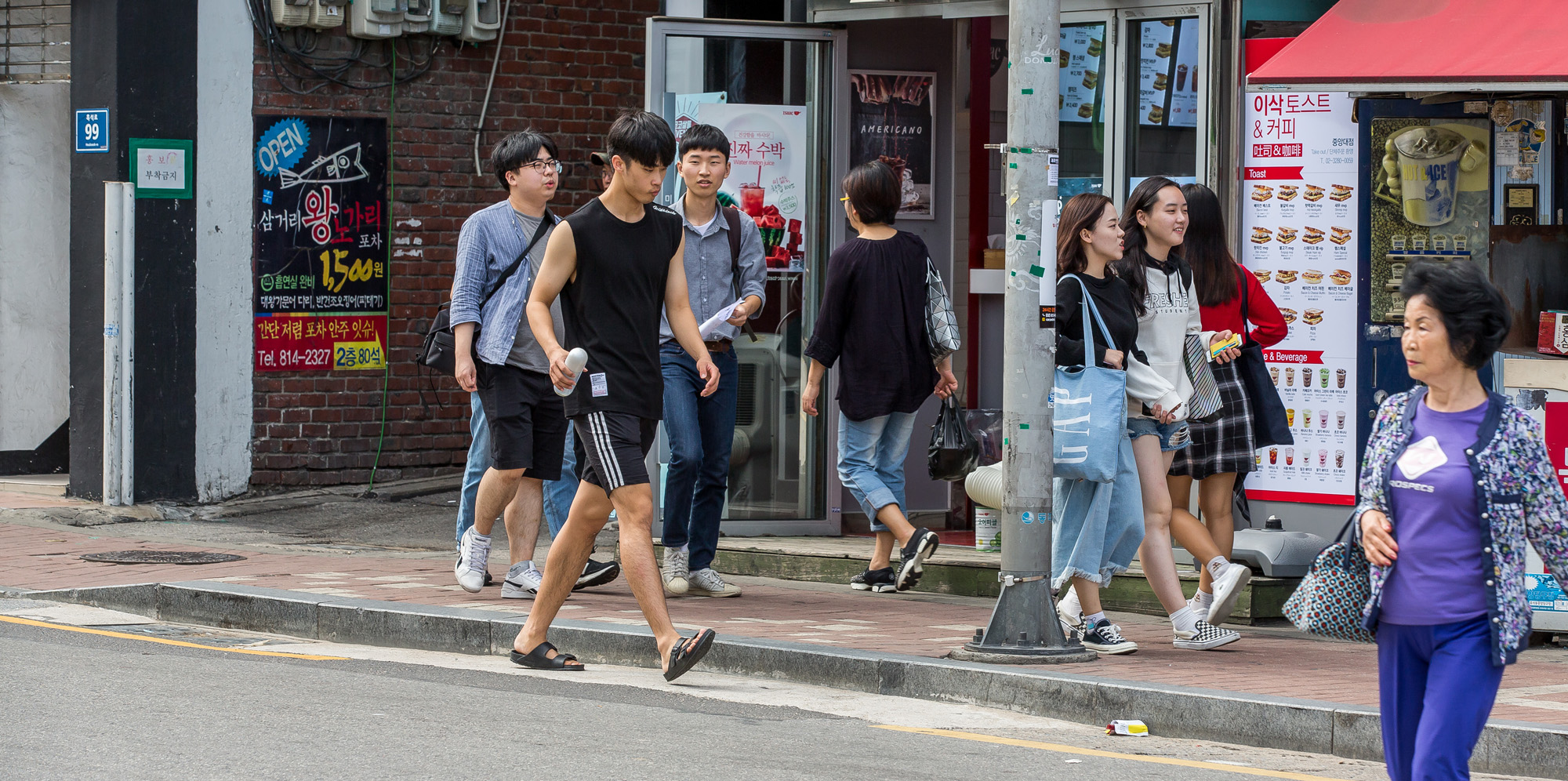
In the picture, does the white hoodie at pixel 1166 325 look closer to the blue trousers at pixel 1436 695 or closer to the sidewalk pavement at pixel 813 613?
the sidewalk pavement at pixel 813 613

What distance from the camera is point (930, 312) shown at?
27.0 ft

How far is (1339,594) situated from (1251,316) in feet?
11.5

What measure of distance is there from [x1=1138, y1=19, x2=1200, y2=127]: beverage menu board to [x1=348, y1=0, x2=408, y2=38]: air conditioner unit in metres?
5.29

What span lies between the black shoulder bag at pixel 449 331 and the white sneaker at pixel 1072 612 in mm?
2743

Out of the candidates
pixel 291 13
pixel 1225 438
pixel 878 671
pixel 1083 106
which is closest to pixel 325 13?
pixel 291 13

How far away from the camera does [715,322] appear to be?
8141 millimetres

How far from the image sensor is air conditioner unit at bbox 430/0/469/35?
1211 centimetres

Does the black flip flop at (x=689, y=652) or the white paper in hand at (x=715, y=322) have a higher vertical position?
the white paper in hand at (x=715, y=322)

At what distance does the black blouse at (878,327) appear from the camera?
8.18 meters

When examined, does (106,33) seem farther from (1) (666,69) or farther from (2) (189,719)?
(2) (189,719)

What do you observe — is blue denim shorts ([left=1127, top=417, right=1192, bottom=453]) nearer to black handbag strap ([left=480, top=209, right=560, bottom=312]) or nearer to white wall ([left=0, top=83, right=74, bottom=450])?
black handbag strap ([left=480, top=209, right=560, bottom=312])

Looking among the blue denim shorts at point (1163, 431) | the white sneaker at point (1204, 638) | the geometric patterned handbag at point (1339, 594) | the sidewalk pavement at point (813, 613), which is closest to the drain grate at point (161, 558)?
the sidewalk pavement at point (813, 613)

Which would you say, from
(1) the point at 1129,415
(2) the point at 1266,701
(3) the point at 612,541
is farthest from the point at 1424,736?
(3) the point at 612,541

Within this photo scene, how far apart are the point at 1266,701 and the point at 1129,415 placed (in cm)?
153
